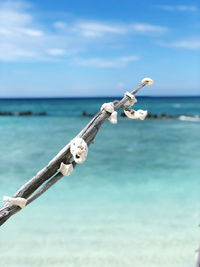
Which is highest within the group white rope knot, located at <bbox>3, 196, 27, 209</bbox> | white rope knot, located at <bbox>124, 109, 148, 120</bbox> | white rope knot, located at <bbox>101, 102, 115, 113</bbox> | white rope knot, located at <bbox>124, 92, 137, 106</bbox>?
white rope knot, located at <bbox>124, 92, 137, 106</bbox>

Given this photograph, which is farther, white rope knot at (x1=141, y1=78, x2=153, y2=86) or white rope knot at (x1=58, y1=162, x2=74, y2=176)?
white rope knot at (x1=141, y1=78, x2=153, y2=86)

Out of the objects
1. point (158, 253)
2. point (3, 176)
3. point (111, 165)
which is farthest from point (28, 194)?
point (111, 165)

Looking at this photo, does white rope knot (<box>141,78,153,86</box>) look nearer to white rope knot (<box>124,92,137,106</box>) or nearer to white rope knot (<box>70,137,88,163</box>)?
white rope knot (<box>124,92,137,106</box>)

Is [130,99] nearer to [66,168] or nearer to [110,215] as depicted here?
[66,168]

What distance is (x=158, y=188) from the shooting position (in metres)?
7.30

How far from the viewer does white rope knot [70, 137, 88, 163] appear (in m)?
1.13

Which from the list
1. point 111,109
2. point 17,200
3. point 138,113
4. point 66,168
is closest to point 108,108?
point 111,109

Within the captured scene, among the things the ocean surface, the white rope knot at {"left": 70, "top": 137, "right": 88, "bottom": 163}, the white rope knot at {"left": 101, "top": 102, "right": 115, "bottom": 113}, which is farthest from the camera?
the ocean surface

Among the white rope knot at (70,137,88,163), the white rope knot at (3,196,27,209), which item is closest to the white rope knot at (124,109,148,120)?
the white rope knot at (70,137,88,163)

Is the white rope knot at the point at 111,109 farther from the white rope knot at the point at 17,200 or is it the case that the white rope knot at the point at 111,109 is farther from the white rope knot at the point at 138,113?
the white rope knot at the point at 17,200

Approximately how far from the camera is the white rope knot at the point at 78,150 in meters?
1.13

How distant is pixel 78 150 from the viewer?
1.13 metres

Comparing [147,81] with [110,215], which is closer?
[147,81]

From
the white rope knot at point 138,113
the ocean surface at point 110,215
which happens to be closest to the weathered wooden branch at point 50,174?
the white rope knot at point 138,113
